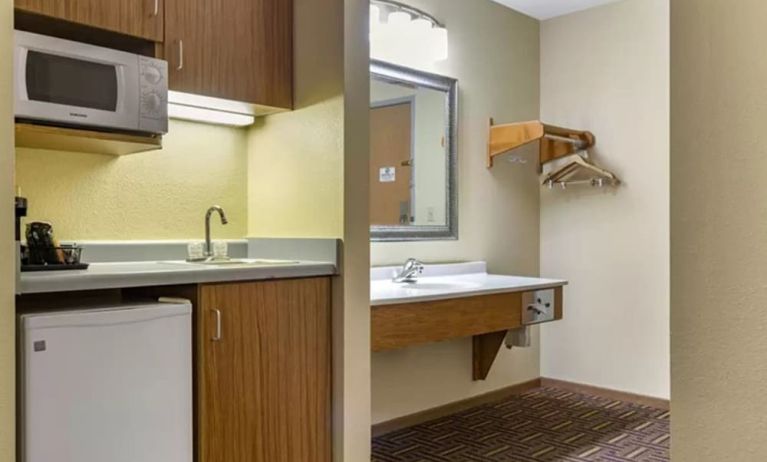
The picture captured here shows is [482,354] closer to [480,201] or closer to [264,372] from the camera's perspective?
[480,201]

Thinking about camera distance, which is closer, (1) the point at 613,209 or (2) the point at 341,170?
(2) the point at 341,170

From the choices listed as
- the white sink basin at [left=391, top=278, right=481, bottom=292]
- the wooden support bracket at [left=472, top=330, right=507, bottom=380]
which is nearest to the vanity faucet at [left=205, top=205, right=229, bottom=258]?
the white sink basin at [left=391, top=278, right=481, bottom=292]

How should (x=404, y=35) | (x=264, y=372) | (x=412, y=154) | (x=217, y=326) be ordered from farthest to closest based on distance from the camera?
(x=412, y=154)
(x=404, y=35)
(x=264, y=372)
(x=217, y=326)

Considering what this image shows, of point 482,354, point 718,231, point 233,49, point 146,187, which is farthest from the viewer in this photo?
point 482,354

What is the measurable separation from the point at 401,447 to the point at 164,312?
1.65 meters

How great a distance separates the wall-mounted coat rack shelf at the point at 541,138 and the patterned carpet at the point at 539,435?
1.48 m

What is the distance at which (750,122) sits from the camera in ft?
3.01

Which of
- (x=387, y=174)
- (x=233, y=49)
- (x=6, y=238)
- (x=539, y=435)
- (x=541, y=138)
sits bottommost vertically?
(x=539, y=435)

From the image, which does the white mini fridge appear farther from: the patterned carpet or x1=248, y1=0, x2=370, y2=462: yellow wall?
the patterned carpet

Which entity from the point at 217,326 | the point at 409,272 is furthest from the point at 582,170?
the point at 217,326

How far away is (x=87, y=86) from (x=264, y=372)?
105 cm

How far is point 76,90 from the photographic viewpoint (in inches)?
76.2

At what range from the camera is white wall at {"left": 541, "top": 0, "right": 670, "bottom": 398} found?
3771 millimetres

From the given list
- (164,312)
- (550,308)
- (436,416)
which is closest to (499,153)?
(550,308)
